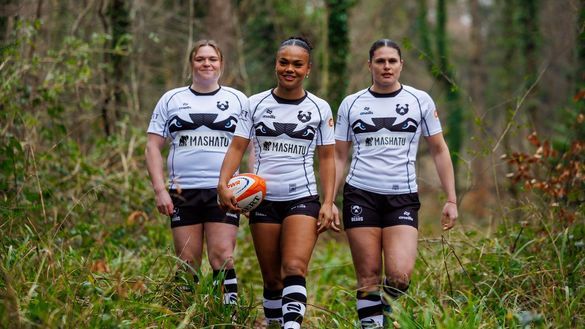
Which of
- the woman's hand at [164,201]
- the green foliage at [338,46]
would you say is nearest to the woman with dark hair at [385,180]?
the woman's hand at [164,201]

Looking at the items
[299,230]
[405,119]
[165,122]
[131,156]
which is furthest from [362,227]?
[131,156]

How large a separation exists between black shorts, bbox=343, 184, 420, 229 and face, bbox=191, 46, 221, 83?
1.48m

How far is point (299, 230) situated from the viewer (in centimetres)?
536

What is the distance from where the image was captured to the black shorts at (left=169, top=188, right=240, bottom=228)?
5.77 meters

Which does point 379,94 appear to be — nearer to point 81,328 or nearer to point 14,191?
point 81,328

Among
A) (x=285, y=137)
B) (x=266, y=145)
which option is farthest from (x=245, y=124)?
(x=285, y=137)

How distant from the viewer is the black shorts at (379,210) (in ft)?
18.4

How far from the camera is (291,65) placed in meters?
5.38

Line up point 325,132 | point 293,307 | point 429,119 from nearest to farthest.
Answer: point 293,307 < point 325,132 < point 429,119

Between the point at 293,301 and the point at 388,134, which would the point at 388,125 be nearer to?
the point at 388,134

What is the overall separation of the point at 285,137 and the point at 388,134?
0.80 meters

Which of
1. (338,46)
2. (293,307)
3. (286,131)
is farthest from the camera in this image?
(338,46)

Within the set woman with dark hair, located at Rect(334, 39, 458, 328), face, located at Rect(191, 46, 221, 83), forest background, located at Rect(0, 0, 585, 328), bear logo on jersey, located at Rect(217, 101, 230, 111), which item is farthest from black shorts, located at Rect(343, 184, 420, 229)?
face, located at Rect(191, 46, 221, 83)

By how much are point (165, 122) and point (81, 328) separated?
2055 millimetres
